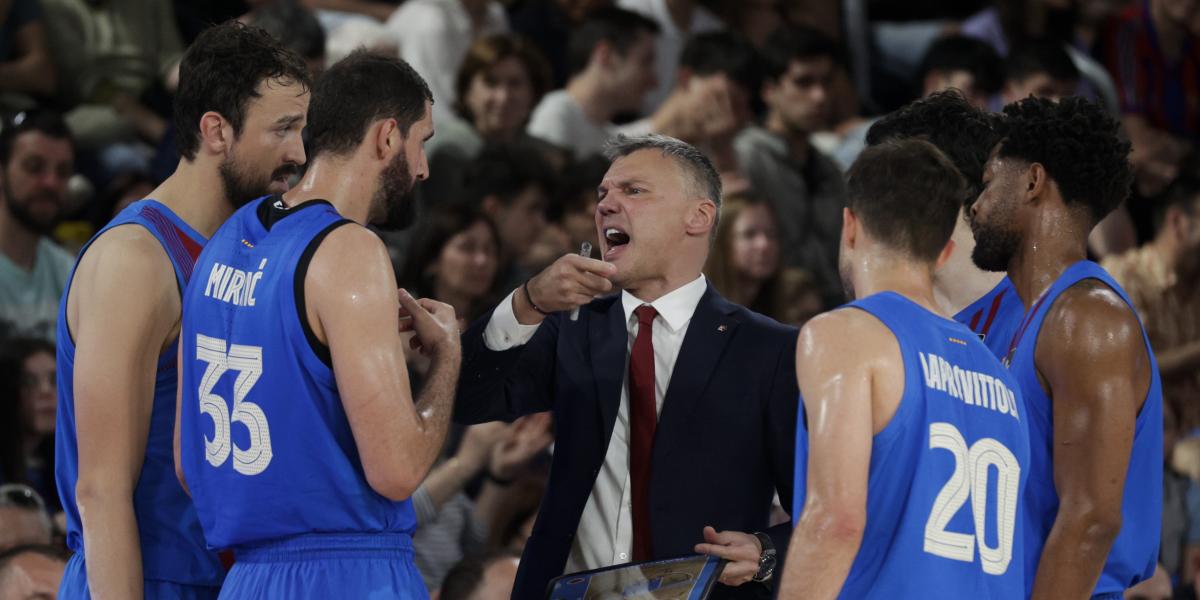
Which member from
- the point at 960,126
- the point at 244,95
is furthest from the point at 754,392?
the point at 244,95

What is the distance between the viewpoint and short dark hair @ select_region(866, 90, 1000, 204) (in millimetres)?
4828

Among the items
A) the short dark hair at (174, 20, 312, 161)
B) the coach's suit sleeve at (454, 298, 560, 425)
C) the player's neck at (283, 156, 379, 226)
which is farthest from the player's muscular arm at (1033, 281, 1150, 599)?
the short dark hair at (174, 20, 312, 161)

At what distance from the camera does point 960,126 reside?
16.1 feet

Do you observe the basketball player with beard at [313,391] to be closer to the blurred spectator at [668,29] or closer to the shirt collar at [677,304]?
the shirt collar at [677,304]

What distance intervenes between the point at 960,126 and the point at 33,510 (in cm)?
356

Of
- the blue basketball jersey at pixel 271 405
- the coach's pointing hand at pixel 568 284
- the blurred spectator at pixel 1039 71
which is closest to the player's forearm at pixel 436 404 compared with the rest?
the blue basketball jersey at pixel 271 405

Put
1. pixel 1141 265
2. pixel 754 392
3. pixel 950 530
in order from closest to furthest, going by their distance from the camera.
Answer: pixel 950 530
pixel 754 392
pixel 1141 265

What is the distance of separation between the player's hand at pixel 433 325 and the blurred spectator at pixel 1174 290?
574 cm

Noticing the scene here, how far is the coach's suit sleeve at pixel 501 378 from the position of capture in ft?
14.4

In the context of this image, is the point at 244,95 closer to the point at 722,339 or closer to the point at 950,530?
the point at 722,339

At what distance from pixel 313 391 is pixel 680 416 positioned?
1029 millimetres

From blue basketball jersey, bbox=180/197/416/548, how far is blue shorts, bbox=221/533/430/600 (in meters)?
0.03

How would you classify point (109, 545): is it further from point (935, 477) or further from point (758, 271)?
point (758, 271)

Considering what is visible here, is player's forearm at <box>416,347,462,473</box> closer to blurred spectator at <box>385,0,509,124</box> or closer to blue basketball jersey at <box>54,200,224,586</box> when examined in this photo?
blue basketball jersey at <box>54,200,224,586</box>
